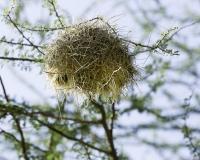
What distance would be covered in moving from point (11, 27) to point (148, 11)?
1989mm

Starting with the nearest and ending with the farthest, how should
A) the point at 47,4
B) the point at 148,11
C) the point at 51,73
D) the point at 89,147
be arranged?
the point at 51,73, the point at 47,4, the point at 89,147, the point at 148,11

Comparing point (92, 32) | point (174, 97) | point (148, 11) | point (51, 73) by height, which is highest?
point (148, 11)

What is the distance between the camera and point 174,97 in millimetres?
5766

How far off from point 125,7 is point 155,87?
130 cm

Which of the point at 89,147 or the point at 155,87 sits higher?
the point at 155,87

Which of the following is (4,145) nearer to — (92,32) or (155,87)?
(155,87)

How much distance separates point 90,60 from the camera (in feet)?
10.3

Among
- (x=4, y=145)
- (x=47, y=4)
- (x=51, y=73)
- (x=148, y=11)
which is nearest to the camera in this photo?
(x=51, y=73)

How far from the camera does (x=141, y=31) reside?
17.4ft

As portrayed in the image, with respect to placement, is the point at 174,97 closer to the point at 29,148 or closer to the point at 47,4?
the point at 29,148

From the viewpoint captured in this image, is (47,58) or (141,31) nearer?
(47,58)

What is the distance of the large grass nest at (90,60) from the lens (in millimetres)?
3129

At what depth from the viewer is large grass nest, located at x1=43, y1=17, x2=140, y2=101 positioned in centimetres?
313

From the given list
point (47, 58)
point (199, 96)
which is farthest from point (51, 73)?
point (199, 96)
